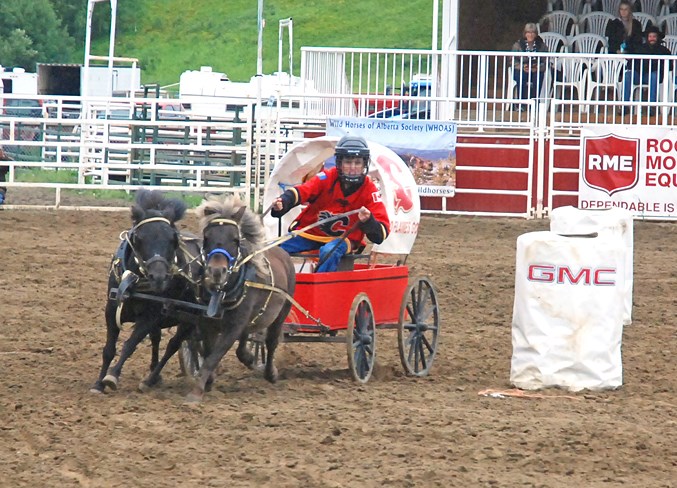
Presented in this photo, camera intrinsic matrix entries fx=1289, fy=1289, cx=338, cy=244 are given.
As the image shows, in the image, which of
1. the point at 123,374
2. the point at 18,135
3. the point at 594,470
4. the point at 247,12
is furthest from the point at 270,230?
the point at 247,12

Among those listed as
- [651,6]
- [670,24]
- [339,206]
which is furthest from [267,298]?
[651,6]

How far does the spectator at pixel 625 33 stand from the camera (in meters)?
21.0

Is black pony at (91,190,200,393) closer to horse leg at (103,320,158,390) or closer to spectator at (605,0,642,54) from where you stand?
horse leg at (103,320,158,390)

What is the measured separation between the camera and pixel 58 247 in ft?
49.2

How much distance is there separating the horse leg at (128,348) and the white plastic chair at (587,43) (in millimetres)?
15827

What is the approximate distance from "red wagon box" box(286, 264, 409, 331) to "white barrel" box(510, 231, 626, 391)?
107 cm

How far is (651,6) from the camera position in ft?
75.1

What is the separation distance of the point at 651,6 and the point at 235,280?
17156 mm

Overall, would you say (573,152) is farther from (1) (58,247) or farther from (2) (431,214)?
(1) (58,247)

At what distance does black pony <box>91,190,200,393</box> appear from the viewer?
732 cm

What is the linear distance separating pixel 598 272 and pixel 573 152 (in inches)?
446

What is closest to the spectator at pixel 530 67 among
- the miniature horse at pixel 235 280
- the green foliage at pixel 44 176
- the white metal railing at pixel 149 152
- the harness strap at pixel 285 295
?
the white metal railing at pixel 149 152

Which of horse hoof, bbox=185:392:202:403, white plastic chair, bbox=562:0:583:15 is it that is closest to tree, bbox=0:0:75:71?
white plastic chair, bbox=562:0:583:15

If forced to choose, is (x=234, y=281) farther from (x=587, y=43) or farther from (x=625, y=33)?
(x=587, y=43)
